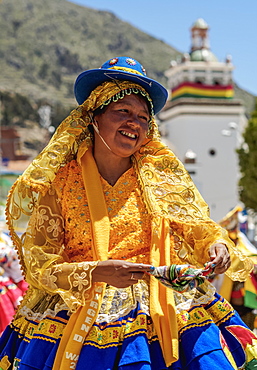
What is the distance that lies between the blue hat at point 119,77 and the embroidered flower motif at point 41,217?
74 centimetres

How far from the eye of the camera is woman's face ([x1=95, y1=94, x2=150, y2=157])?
274cm

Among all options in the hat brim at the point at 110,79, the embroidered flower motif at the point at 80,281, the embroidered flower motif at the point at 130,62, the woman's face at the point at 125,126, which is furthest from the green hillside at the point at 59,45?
the embroidered flower motif at the point at 80,281

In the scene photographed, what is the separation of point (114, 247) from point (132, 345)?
0.50m

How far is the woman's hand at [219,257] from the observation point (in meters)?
2.54

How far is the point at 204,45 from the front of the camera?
3152cm

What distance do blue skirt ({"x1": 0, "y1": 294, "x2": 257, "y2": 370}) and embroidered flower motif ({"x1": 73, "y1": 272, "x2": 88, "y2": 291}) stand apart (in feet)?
0.67

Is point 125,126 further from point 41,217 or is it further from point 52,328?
point 52,328

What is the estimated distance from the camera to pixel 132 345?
7.80 feet

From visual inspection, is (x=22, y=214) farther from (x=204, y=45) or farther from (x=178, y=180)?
(x=204, y=45)

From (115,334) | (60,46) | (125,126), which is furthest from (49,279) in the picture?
(60,46)

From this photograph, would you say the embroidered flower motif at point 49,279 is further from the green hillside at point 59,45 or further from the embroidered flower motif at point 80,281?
the green hillside at point 59,45

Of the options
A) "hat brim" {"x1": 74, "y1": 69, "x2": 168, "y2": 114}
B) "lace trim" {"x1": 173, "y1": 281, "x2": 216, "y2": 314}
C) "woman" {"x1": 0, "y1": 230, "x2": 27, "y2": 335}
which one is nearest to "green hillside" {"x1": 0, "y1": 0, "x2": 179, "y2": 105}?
"woman" {"x1": 0, "y1": 230, "x2": 27, "y2": 335}

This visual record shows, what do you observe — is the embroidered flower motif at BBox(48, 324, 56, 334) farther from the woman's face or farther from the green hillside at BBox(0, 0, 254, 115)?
the green hillside at BBox(0, 0, 254, 115)

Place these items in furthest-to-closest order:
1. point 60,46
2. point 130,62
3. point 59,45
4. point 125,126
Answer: point 59,45
point 60,46
point 130,62
point 125,126
